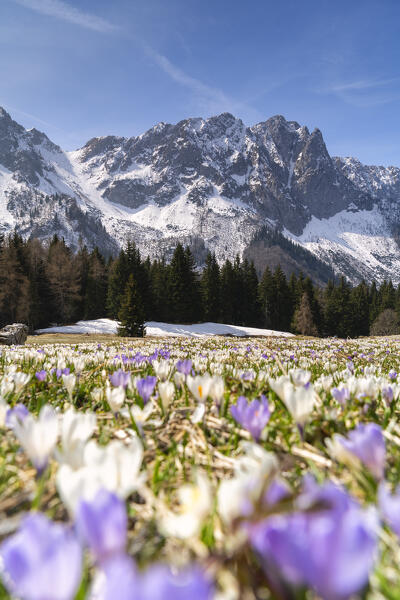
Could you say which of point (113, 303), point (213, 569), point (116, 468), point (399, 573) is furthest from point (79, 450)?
point (113, 303)

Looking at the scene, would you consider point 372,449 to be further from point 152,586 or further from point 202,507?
point 152,586

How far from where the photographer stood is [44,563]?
412mm

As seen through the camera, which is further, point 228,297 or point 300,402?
point 228,297

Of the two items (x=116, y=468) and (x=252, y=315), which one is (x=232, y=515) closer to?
(x=116, y=468)

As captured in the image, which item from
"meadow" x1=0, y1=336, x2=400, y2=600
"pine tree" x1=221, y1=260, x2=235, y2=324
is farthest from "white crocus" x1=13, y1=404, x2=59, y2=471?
"pine tree" x1=221, y1=260, x2=235, y2=324

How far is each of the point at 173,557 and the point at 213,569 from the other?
14cm

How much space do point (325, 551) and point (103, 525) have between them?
0.30 m

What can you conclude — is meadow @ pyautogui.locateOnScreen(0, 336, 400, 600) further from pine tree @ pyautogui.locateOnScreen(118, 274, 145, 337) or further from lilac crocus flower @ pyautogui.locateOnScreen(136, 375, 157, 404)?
pine tree @ pyautogui.locateOnScreen(118, 274, 145, 337)

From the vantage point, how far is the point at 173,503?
38.6 inches

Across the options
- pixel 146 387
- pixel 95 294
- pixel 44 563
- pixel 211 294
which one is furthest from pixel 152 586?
pixel 95 294

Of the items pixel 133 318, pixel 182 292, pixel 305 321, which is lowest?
pixel 133 318

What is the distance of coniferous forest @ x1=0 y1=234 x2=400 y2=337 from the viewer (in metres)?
42.5

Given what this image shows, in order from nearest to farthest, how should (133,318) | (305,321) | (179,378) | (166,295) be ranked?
(179,378) → (133,318) → (305,321) → (166,295)

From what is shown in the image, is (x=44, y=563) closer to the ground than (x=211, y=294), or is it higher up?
closer to the ground
